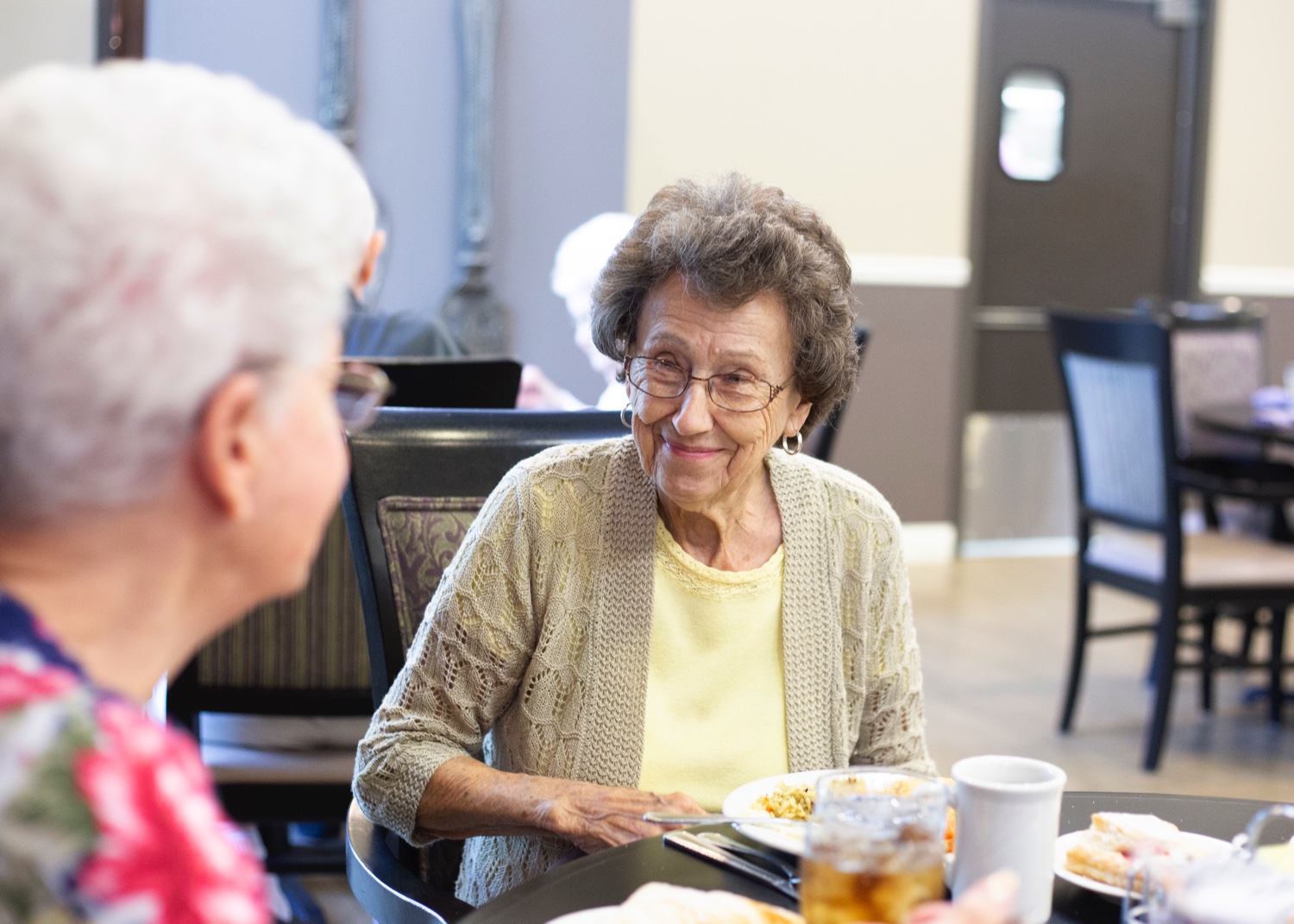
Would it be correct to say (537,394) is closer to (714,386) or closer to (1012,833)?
(714,386)

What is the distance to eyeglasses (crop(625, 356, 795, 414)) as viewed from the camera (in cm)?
147

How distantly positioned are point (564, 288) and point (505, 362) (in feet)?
4.39

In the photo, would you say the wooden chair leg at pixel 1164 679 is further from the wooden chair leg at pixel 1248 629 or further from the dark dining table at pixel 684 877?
the dark dining table at pixel 684 877

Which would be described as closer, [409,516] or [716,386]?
[716,386]

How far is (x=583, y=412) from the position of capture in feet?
5.63

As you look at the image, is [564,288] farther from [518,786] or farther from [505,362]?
[518,786]

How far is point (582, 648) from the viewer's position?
4.75 ft

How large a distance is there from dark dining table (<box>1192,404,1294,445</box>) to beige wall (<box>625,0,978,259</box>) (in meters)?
1.96

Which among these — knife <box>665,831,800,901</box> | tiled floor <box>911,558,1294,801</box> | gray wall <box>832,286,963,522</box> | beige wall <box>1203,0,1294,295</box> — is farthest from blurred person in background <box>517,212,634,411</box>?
beige wall <box>1203,0,1294,295</box>

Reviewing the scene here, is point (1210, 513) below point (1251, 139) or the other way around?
below

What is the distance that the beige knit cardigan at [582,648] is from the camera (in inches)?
55.5

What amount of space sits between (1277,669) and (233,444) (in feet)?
A: 12.3

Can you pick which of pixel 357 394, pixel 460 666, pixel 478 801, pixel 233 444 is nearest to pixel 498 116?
pixel 460 666

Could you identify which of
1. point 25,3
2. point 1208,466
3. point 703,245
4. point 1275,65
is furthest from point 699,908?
point 1275,65
